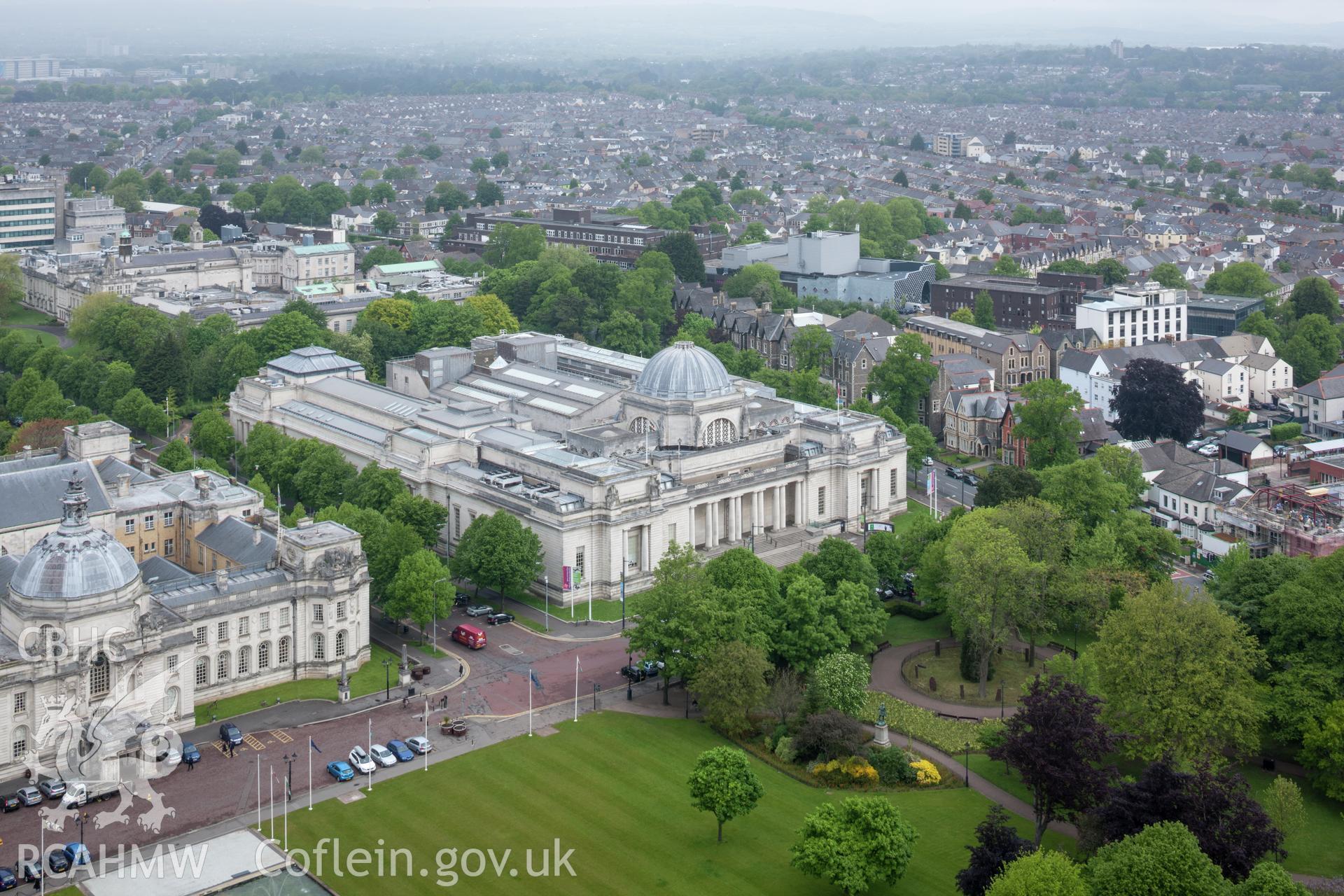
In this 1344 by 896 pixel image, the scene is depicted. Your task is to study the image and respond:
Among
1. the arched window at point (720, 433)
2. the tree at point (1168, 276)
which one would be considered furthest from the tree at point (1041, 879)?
the tree at point (1168, 276)

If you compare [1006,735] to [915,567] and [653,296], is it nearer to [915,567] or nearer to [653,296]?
[915,567]

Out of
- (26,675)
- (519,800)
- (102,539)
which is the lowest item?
(519,800)

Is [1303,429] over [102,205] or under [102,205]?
under

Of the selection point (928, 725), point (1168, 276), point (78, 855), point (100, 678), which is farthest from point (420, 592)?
point (1168, 276)

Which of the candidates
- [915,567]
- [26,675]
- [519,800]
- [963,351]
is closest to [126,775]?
[26,675]

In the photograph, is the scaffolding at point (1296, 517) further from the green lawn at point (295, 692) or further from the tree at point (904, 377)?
the green lawn at point (295, 692)

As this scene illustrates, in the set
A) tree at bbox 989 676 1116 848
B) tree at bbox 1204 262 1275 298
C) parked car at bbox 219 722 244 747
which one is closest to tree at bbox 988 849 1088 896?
tree at bbox 989 676 1116 848

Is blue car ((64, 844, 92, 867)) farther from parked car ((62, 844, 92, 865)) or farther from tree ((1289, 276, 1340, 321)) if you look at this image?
tree ((1289, 276, 1340, 321))

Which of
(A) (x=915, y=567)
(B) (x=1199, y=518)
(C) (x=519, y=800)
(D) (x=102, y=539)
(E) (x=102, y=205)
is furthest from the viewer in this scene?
(E) (x=102, y=205)
